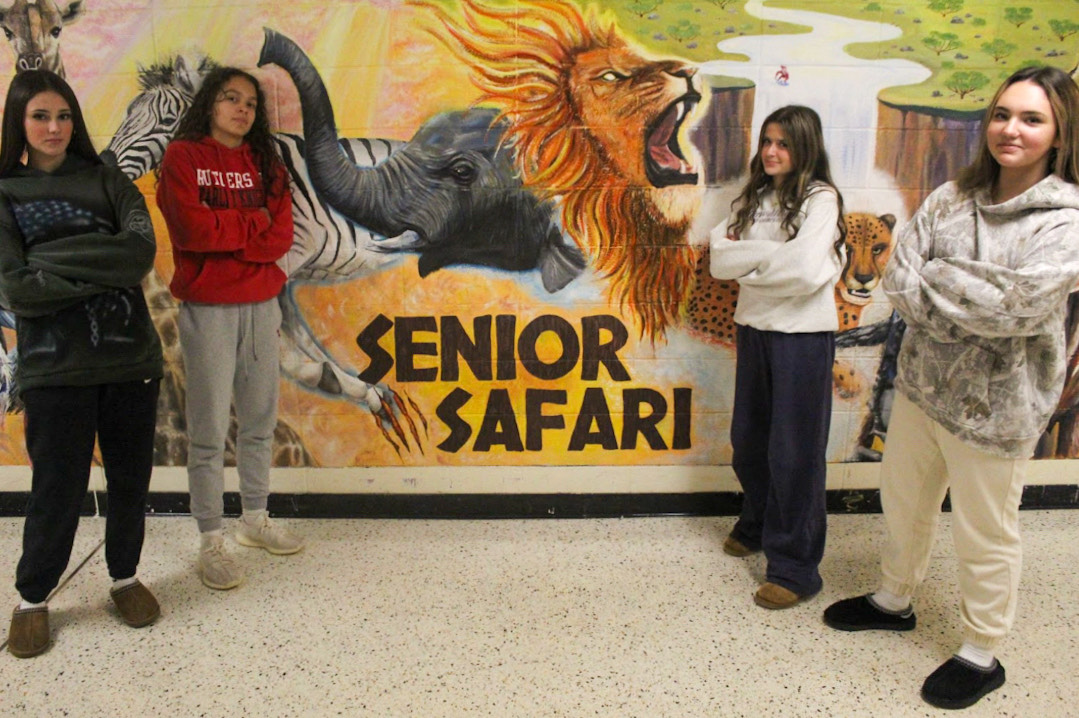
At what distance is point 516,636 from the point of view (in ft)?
6.82

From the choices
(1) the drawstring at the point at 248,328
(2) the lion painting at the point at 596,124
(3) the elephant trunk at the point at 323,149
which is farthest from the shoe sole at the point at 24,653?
(2) the lion painting at the point at 596,124

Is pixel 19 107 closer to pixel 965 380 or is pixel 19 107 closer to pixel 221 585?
pixel 221 585

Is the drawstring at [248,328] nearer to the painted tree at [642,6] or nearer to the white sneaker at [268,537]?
the white sneaker at [268,537]

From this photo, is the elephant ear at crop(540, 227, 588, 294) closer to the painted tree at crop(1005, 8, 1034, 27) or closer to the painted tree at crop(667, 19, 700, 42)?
the painted tree at crop(667, 19, 700, 42)

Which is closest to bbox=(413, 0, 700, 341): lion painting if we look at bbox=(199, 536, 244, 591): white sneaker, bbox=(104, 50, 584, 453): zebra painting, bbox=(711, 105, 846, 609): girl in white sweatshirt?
bbox=(104, 50, 584, 453): zebra painting

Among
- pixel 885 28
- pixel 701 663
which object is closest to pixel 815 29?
pixel 885 28

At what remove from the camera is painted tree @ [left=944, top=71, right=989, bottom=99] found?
2.45 m

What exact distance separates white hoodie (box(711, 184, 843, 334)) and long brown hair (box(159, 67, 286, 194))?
1.40 meters

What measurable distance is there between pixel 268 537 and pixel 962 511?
2064 millimetres

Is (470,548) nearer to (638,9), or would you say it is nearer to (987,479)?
(987,479)

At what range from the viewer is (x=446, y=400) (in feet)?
8.89

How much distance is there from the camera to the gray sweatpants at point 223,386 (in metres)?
2.27

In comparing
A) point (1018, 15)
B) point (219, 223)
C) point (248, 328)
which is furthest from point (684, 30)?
point (248, 328)

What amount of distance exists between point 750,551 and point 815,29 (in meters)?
1.70
